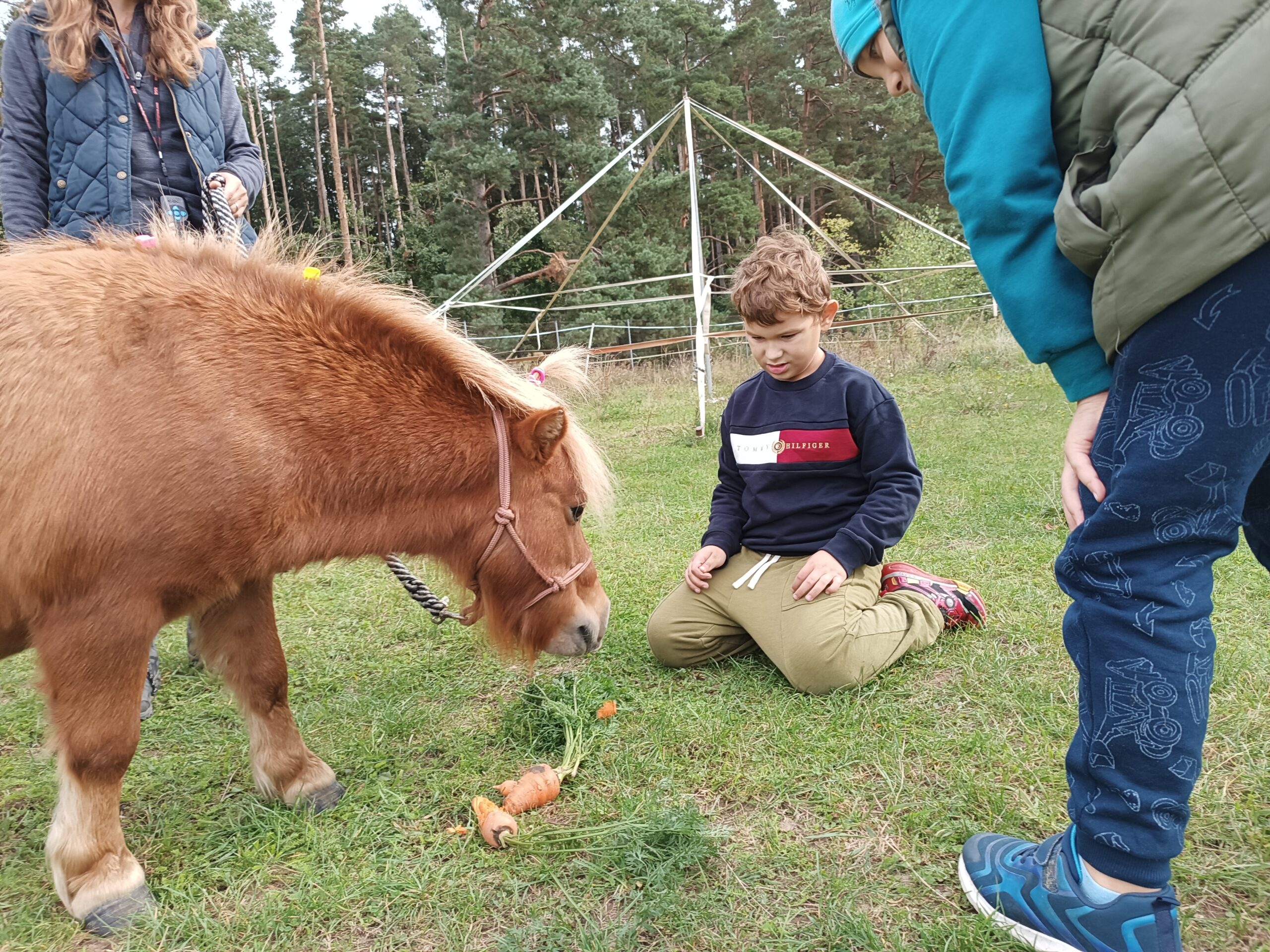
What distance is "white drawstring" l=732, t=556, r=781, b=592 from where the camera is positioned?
3178 mm

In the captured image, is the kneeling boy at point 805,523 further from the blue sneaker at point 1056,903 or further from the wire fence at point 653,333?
the wire fence at point 653,333

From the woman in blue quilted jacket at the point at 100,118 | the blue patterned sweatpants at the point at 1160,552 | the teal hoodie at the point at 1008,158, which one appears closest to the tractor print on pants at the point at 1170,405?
the blue patterned sweatpants at the point at 1160,552

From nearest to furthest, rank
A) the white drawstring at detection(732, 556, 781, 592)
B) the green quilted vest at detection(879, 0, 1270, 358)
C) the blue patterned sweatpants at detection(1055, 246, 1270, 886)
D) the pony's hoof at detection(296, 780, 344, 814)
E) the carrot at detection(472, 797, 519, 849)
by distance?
the green quilted vest at detection(879, 0, 1270, 358) < the blue patterned sweatpants at detection(1055, 246, 1270, 886) < the carrot at detection(472, 797, 519, 849) < the pony's hoof at detection(296, 780, 344, 814) < the white drawstring at detection(732, 556, 781, 592)

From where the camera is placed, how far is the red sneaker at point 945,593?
127 inches

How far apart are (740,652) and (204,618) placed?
203cm

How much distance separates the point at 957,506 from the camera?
5367 millimetres

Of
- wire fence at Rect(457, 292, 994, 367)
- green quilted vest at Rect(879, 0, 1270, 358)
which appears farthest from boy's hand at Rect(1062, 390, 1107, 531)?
wire fence at Rect(457, 292, 994, 367)

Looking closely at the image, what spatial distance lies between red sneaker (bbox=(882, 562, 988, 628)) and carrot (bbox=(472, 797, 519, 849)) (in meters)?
1.84

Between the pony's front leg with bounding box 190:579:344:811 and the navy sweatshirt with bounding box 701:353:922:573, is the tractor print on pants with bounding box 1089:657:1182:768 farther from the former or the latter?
the pony's front leg with bounding box 190:579:344:811

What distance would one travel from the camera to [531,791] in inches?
89.4

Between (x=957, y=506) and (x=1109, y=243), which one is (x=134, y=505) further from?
(x=957, y=506)

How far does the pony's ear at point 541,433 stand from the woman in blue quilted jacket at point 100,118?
1527 mm

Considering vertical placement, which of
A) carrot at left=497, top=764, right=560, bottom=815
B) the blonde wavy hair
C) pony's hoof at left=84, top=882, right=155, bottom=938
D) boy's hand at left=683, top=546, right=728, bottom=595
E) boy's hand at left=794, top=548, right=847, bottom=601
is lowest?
pony's hoof at left=84, top=882, right=155, bottom=938

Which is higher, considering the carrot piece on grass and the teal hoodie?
the teal hoodie
